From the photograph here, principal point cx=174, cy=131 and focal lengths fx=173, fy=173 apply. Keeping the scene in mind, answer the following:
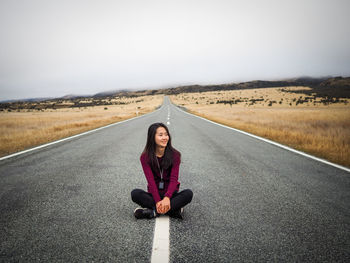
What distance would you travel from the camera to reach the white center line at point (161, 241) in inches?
65.7

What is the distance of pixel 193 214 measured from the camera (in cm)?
240

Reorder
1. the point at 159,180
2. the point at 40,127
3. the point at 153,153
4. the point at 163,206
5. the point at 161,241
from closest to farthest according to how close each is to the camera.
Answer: the point at 161,241, the point at 163,206, the point at 153,153, the point at 159,180, the point at 40,127

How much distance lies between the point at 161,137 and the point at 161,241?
1226 millimetres

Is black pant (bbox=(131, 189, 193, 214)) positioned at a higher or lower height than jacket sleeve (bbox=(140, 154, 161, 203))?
lower

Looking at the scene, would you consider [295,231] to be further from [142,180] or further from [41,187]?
[41,187]

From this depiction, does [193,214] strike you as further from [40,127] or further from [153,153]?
[40,127]

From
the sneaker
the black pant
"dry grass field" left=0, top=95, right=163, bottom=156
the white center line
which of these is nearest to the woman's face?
the black pant

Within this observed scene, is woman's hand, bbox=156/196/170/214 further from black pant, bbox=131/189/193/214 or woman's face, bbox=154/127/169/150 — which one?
woman's face, bbox=154/127/169/150

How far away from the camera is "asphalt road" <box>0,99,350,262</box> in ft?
5.72

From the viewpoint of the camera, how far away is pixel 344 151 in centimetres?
515

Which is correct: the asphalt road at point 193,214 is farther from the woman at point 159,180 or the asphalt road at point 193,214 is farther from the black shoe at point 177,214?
the woman at point 159,180

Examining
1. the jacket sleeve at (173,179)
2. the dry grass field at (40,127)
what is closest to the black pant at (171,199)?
the jacket sleeve at (173,179)

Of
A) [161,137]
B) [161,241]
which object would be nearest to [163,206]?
[161,241]

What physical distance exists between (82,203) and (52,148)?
4643 millimetres
